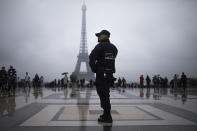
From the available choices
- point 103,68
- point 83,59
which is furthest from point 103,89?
point 83,59

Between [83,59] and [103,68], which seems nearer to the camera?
[103,68]

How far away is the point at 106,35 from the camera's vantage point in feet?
15.2

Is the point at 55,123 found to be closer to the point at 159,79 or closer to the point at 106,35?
the point at 106,35

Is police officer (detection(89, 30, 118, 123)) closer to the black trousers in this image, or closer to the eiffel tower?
the black trousers

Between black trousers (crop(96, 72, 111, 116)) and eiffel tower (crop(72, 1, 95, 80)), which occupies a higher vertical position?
eiffel tower (crop(72, 1, 95, 80))

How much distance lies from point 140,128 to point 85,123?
1.06m

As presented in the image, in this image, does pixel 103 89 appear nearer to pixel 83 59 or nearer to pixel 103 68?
pixel 103 68

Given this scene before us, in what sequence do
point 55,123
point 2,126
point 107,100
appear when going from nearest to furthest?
1. point 2,126
2. point 55,123
3. point 107,100

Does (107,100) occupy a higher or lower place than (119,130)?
higher

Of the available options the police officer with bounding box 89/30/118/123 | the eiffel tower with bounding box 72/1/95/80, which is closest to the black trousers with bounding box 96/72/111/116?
the police officer with bounding box 89/30/118/123

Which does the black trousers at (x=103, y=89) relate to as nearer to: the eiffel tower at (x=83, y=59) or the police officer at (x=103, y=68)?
the police officer at (x=103, y=68)

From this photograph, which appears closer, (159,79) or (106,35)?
(106,35)

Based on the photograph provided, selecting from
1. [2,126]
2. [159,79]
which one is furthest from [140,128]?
[159,79]

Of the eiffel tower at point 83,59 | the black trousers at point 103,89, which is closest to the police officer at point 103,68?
the black trousers at point 103,89
